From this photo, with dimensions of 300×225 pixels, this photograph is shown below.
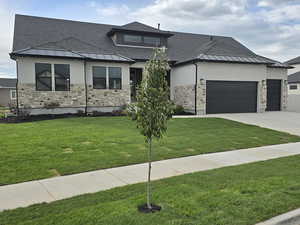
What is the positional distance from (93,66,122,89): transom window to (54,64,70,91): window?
1819mm

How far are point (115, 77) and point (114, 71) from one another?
440 millimetres

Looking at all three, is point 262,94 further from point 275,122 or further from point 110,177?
point 110,177

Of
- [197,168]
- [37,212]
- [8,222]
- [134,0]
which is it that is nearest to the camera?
[8,222]

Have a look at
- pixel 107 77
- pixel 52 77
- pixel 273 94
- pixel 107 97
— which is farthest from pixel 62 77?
pixel 273 94

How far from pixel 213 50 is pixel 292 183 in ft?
52.5

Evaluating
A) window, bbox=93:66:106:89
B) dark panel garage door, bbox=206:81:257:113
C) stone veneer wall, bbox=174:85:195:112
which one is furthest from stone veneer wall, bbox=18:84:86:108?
dark panel garage door, bbox=206:81:257:113

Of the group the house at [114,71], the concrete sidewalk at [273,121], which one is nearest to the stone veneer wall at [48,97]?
the house at [114,71]

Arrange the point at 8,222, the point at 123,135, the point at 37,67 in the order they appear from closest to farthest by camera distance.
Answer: the point at 8,222, the point at 123,135, the point at 37,67

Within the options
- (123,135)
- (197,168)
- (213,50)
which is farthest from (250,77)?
(197,168)

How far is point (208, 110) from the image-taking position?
59.3 ft

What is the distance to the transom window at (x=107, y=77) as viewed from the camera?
16.5 metres

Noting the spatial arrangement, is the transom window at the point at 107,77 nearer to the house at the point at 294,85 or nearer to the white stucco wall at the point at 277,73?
the white stucco wall at the point at 277,73

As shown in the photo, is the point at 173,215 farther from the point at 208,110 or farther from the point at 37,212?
the point at 208,110

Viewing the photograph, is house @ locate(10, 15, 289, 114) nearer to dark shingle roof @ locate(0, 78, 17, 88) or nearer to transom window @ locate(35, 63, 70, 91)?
transom window @ locate(35, 63, 70, 91)
